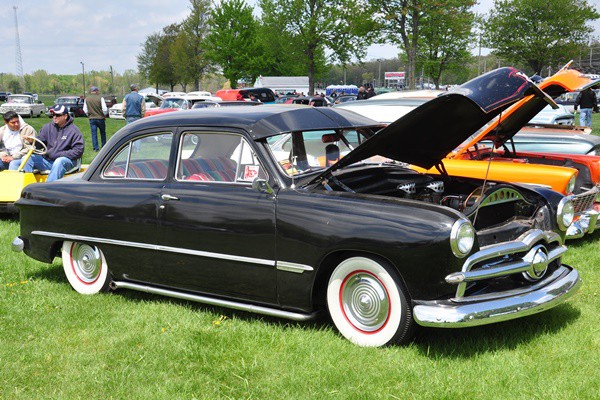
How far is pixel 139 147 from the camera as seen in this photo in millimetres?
5559

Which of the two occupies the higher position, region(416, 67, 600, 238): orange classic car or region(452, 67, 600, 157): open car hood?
region(452, 67, 600, 157): open car hood

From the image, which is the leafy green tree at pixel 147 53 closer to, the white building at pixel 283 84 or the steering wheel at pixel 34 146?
the white building at pixel 283 84

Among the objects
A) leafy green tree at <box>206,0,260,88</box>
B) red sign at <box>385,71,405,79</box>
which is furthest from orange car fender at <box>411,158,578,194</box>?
red sign at <box>385,71,405,79</box>

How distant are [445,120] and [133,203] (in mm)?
2497

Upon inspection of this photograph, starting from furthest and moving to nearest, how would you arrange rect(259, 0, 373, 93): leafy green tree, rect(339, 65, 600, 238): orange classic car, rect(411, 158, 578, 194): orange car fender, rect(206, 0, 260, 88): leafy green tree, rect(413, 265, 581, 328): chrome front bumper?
rect(206, 0, 260, 88): leafy green tree, rect(259, 0, 373, 93): leafy green tree, rect(411, 158, 578, 194): orange car fender, rect(339, 65, 600, 238): orange classic car, rect(413, 265, 581, 328): chrome front bumper

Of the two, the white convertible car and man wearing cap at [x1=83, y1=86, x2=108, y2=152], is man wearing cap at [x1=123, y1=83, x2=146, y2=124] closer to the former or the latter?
man wearing cap at [x1=83, y1=86, x2=108, y2=152]

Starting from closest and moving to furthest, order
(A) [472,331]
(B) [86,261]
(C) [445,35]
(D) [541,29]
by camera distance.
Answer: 1. (A) [472,331]
2. (B) [86,261]
3. (C) [445,35]
4. (D) [541,29]

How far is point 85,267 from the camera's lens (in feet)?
19.0

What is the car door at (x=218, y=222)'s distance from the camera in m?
4.54

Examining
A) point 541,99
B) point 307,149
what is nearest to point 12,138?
point 307,149

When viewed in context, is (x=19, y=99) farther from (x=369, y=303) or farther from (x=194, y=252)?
(x=369, y=303)

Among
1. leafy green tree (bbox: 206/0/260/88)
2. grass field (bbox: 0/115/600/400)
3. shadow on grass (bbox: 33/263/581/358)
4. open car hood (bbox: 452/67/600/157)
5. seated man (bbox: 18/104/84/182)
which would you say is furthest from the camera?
leafy green tree (bbox: 206/0/260/88)

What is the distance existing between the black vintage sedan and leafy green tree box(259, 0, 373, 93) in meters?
34.5

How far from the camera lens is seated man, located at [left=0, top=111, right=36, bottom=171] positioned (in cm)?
940
